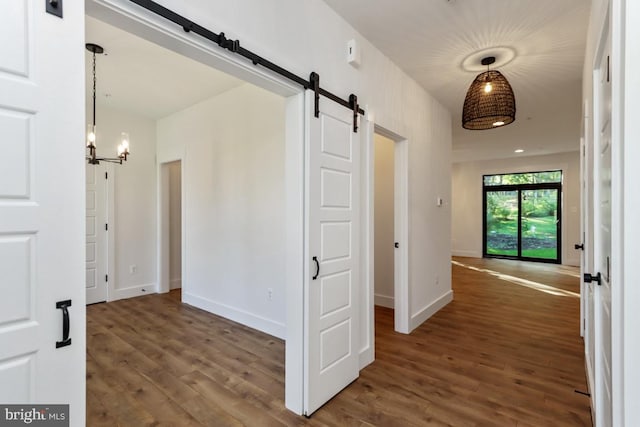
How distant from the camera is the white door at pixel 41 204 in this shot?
1.01m

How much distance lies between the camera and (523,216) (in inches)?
Result: 336

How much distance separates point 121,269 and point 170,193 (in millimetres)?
1467

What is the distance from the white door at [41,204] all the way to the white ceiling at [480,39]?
6.12ft

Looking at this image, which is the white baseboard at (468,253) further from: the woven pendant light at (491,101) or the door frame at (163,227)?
the door frame at (163,227)

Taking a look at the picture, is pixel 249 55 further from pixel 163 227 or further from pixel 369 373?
pixel 163 227

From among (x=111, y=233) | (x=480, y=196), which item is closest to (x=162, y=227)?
(x=111, y=233)

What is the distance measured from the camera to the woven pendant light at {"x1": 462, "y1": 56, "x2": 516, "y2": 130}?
2.63m

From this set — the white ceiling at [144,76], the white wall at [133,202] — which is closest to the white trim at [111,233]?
the white wall at [133,202]

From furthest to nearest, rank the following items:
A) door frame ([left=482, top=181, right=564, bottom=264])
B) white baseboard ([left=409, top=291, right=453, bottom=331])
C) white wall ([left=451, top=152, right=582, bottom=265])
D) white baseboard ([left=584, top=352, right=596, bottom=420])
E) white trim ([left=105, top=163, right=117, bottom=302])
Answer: door frame ([left=482, top=181, right=564, bottom=264]), white wall ([left=451, top=152, right=582, bottom=265]), white trim ([left=105, top=163, right=117, bottom=302]), white baseboard ([left=409, top=291, right=453, bottom=331]), white baseboard ([left=584, top=352, right=596, bottom=420])
